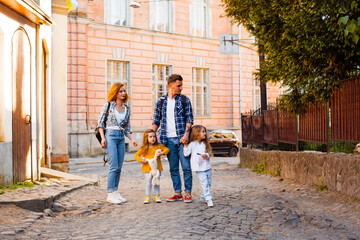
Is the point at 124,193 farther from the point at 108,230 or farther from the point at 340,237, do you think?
the point at 340,237

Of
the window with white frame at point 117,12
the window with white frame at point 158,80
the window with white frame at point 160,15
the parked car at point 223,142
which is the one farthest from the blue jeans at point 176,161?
the window with white frame at point 160,15

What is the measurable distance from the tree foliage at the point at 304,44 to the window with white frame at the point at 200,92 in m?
16.1

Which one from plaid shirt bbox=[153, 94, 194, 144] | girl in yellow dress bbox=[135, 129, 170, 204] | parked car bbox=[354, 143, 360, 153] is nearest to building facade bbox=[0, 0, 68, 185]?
girl in yellow dress bbox=[135, 129, 170, 204]

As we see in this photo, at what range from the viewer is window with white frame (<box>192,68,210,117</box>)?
2672 cm

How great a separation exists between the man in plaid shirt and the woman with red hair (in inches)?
22.9

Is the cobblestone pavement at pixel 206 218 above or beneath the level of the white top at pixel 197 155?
beneath

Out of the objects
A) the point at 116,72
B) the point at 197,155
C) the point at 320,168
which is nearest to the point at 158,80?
the point at 116,72

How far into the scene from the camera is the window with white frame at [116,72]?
77.0 feet

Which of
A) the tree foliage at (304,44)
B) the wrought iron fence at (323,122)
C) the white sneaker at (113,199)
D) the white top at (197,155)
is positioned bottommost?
the white sneaker at (113,199)

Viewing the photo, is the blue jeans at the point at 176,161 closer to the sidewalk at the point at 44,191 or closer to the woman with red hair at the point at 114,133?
the woman with red hair at the point at 114,133

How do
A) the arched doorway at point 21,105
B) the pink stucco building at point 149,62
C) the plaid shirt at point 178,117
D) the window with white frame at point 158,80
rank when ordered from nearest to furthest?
the plaid shirt at point 178,117 < the arched doorway at point 21,105 < the pink stucco building at point 149,62 < the window with white frame at point 158,80

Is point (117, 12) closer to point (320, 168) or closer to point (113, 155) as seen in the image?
point (320, 168)

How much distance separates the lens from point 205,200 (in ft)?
23.6

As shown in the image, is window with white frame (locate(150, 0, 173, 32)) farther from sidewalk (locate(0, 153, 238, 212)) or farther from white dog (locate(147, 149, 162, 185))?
white dog (locate(147, 149, 162, 185))
